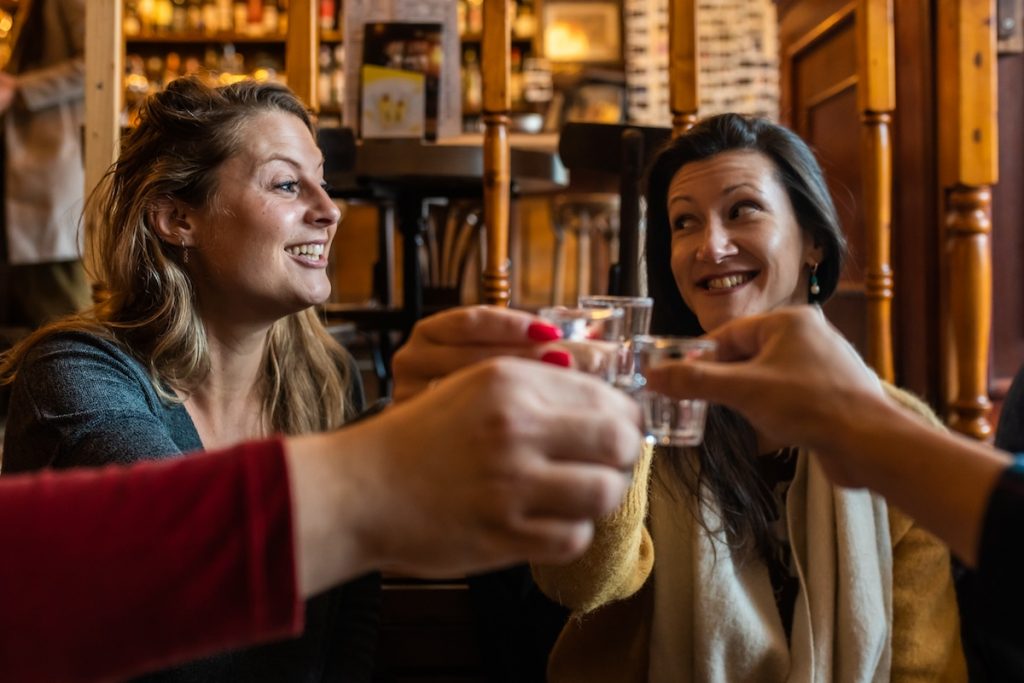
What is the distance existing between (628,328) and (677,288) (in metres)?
0.71

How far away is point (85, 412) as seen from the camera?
112 centimetres

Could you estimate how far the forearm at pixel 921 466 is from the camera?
0.58 meters

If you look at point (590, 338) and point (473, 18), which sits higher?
point (473, 18)

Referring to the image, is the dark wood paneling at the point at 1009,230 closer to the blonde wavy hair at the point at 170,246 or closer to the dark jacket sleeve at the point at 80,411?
the blonde wavy hair at the point at 170,246

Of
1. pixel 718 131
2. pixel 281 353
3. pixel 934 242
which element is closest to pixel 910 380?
pixel 934 242

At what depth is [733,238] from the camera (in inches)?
53.9

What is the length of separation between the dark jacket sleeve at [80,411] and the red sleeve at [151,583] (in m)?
0.59

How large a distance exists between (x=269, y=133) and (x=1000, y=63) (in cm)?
166

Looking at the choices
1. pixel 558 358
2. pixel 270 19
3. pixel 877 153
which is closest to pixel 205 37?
pixel 270 19

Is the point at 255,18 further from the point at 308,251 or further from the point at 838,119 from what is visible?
the point at 308,251

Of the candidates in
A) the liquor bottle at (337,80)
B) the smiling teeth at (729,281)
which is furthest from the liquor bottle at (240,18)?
the smiling teeth at (729,281)

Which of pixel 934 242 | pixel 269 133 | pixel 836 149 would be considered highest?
pixel 836 149

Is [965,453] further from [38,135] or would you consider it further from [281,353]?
[38,135]

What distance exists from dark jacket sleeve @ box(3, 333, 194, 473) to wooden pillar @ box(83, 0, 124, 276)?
0.63 meters
